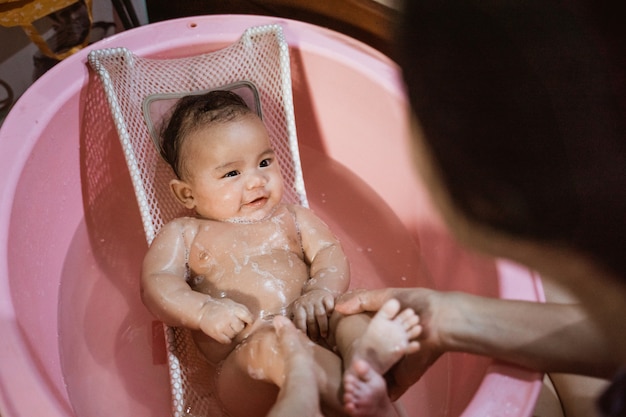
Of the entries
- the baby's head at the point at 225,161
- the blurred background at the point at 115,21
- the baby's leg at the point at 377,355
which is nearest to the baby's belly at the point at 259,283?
the baby's head at the point at 225,161

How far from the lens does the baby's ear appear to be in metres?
1.29

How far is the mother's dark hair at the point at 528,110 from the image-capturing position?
0.41 m

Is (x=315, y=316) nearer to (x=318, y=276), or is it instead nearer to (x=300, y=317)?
(x=300, y=317)

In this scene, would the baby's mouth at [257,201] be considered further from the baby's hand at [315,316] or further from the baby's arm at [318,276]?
the baby's hand at [315,316]

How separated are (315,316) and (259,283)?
16 cm

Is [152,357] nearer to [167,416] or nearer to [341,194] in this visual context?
[167,416]

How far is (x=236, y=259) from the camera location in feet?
4.03

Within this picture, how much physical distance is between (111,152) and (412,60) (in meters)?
1.22

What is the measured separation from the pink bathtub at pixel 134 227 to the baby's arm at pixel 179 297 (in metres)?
0.24

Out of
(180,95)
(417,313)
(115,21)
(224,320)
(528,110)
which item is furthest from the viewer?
(115,21)

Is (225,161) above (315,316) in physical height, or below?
above

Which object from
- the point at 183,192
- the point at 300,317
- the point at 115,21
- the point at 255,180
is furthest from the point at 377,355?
the point at 115,21

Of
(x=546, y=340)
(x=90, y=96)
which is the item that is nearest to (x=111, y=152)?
(x=90, y=96)

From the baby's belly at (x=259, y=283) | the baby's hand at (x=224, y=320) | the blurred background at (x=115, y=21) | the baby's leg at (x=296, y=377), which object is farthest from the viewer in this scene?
the blurred background at (x=115, y=21)
